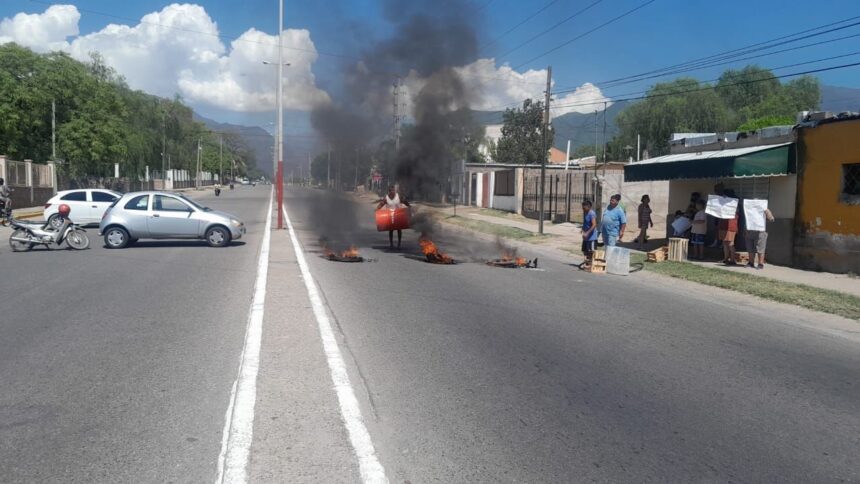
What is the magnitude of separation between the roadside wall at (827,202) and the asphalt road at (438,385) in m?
3.93

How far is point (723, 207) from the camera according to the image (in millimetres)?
14172

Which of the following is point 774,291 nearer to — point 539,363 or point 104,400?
point 539,363

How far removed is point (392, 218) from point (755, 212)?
26.6 feet

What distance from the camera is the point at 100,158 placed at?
41.1 meters

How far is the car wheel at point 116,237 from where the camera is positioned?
16094mm

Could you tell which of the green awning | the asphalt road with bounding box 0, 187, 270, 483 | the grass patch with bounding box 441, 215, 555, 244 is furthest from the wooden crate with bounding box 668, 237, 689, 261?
the asphalt road with bounding box 0, 187, 270, 483

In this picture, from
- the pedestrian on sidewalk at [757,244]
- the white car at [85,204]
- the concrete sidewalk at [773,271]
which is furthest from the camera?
the white car at [85,204]

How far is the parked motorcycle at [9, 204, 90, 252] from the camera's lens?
15.5 meters

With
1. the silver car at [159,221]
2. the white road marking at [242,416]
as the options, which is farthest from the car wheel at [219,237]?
the white road marking at [242,416]

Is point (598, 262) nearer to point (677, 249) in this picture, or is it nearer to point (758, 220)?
point (677, 249)

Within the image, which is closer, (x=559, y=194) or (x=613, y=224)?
(x=613, y=224)

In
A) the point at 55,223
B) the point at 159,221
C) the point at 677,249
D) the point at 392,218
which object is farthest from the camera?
the point at 55,223

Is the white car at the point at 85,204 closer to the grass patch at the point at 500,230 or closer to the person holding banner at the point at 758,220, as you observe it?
the grass patch at the point at 500,230

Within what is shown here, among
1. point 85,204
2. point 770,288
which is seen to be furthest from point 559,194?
point 770,288
